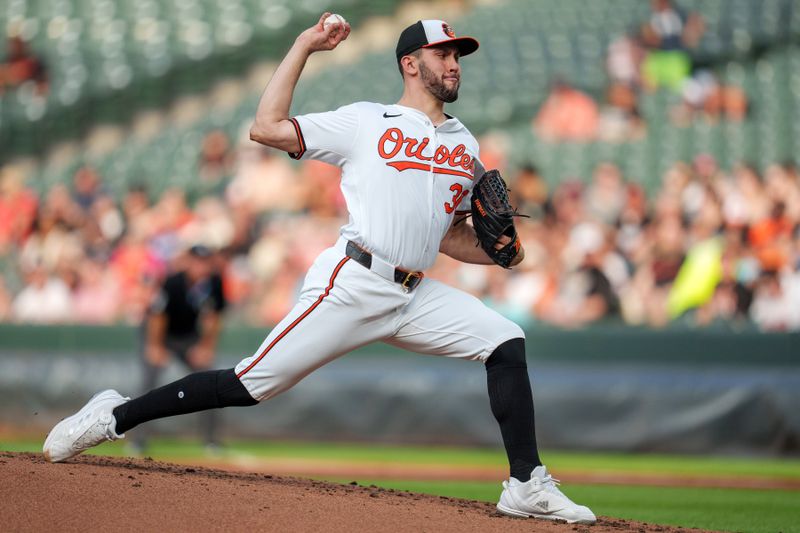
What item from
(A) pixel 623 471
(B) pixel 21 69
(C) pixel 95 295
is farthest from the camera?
(B) pixel 21 69

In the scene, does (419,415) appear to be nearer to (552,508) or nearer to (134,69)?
(552,508)

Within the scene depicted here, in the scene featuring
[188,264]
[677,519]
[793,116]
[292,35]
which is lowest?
[677,519]

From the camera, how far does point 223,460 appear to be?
8.28 meters

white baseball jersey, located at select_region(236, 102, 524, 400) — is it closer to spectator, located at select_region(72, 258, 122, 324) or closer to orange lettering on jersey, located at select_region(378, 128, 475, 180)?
orange lettering on jersey, located at select_region(378, 128, 475, 180)

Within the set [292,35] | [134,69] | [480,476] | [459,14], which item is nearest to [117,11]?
[134,69]

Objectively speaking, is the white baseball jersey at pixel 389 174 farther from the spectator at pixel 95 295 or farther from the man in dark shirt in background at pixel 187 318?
the spectator at pixel 95 295

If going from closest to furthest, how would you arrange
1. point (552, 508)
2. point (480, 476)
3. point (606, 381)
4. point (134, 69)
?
point (552, 508)
point (480, 476)
point (606, 381)
point (134, 69)

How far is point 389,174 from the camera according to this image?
4.28 metres

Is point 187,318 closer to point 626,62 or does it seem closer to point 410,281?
point 410,281

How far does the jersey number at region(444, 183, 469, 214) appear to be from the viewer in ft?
14.5

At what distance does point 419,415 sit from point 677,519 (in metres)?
4.35

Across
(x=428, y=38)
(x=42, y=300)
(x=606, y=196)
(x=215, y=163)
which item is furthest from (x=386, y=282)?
(x=215, y=163)

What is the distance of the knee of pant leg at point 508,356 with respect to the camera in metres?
4.34

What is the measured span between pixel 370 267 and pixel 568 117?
30.1 feet
